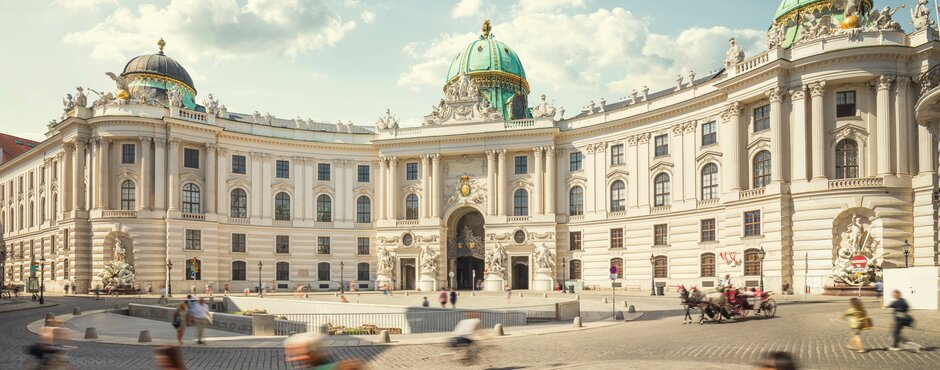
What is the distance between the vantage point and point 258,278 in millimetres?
70438

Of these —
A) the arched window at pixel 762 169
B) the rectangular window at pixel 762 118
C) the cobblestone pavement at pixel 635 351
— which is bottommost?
the cobblestone pavement at pixel 635 351

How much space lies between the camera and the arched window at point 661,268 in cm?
6047

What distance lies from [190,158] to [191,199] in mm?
4001

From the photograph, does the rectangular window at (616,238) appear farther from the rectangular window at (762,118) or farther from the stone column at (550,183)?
the rectangular window at (762,118)

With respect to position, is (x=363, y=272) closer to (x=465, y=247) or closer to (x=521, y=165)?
(x=465, y=247)

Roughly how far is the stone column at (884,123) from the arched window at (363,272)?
4852 centimetres

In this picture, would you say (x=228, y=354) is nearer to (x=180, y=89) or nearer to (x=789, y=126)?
(x=789, y=126)

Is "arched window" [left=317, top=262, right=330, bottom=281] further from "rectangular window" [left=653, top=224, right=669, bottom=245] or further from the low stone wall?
the low stone wall

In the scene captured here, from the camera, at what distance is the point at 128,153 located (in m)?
66.3

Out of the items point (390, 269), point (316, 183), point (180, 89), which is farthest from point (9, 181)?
point (390, 269)

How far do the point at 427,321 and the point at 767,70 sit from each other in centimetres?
3170

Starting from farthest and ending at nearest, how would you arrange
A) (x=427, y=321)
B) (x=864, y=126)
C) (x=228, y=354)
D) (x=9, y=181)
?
(x=9, y=181), (x=864, y=126), (x=427, y=321), (x=228, y=354)

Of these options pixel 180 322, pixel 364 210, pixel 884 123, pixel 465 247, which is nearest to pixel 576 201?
pixel 465 247

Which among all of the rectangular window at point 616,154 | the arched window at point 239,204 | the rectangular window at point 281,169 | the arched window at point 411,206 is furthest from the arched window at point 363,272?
the rectangular window at point 616,154
